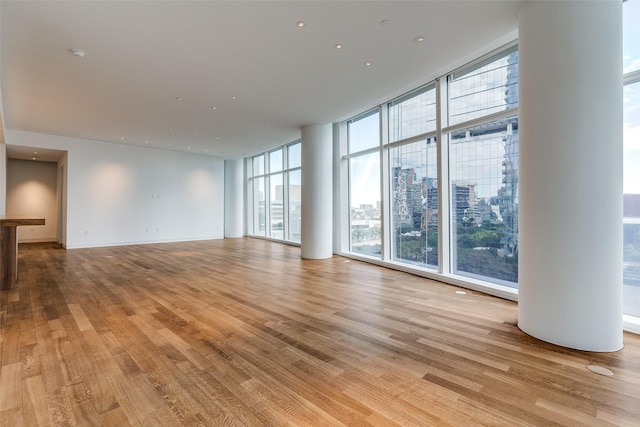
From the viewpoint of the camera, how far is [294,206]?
9.68 metres

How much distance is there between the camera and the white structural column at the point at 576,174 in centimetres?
243

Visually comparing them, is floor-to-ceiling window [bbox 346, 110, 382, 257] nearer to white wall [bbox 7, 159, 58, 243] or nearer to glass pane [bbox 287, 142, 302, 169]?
glass pane [bbox 287, 142, 302, 169]

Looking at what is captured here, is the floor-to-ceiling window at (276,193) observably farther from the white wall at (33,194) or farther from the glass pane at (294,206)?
the white wall at (33,194)

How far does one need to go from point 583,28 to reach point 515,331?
107 inches

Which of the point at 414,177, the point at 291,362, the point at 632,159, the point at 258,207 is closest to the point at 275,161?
the point at 258,207

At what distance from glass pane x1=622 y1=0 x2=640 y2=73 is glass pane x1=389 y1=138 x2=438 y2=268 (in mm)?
2370

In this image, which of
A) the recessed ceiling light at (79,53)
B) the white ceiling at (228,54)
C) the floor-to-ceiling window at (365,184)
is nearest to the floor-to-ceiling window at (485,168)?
the white ceiling at (228,54)

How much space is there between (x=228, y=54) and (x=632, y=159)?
464 cm

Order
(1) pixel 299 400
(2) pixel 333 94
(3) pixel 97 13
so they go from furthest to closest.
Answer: (2) pixel 333 94, (3) pixel 97 13, (1) pixel 299 400

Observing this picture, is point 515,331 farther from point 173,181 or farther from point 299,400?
point 173,181

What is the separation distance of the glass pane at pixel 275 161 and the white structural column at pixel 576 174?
837 cm

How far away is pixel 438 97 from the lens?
15.8 feet

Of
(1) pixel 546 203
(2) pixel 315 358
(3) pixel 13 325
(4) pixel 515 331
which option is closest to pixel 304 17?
(1) pixel 546 203

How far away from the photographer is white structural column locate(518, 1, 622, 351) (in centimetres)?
243
